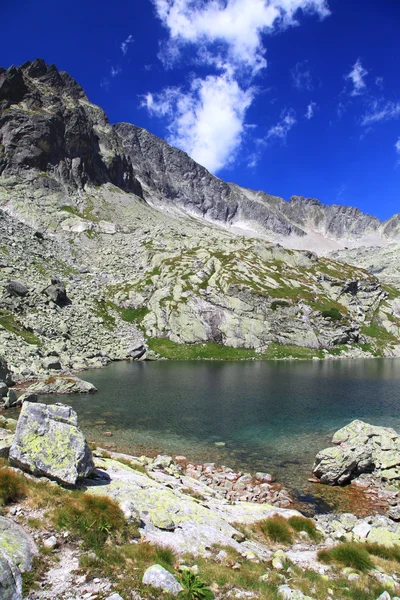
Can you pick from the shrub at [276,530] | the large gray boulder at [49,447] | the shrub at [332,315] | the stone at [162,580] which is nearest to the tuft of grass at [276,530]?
the shrub at [276,530]

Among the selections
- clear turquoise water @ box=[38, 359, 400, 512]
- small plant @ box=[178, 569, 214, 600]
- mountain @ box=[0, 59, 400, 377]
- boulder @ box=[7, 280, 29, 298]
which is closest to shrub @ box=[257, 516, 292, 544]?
small plant @ box=[178, 569, 214, 600]

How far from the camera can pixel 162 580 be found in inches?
417

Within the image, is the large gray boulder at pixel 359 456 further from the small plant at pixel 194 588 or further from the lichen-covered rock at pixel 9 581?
the lichen-covered rock at pixel 9 581

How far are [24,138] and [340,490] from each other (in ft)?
718

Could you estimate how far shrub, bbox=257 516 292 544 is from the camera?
18531 mm

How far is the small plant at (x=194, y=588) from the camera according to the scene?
10484mm

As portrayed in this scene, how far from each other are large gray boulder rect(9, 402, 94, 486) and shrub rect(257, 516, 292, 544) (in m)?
10.1

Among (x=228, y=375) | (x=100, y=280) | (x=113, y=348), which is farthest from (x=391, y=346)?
(x=100, y=280)

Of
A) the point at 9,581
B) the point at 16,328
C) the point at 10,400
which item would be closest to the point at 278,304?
the point at 16,328

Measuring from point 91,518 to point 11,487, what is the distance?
11.2 feet

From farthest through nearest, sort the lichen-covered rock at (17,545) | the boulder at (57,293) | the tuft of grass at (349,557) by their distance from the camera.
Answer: the boulder at (57,293), the tuft of grass at (349,557), the lichen-covered rock at (17,545)

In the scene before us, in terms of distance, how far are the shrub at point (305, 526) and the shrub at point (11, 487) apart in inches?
586

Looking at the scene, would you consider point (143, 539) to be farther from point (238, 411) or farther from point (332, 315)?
point (332, 315)

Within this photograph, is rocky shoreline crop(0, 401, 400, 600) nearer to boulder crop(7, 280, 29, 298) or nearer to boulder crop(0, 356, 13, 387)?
boulder crop(0, 356, 13, 387)
